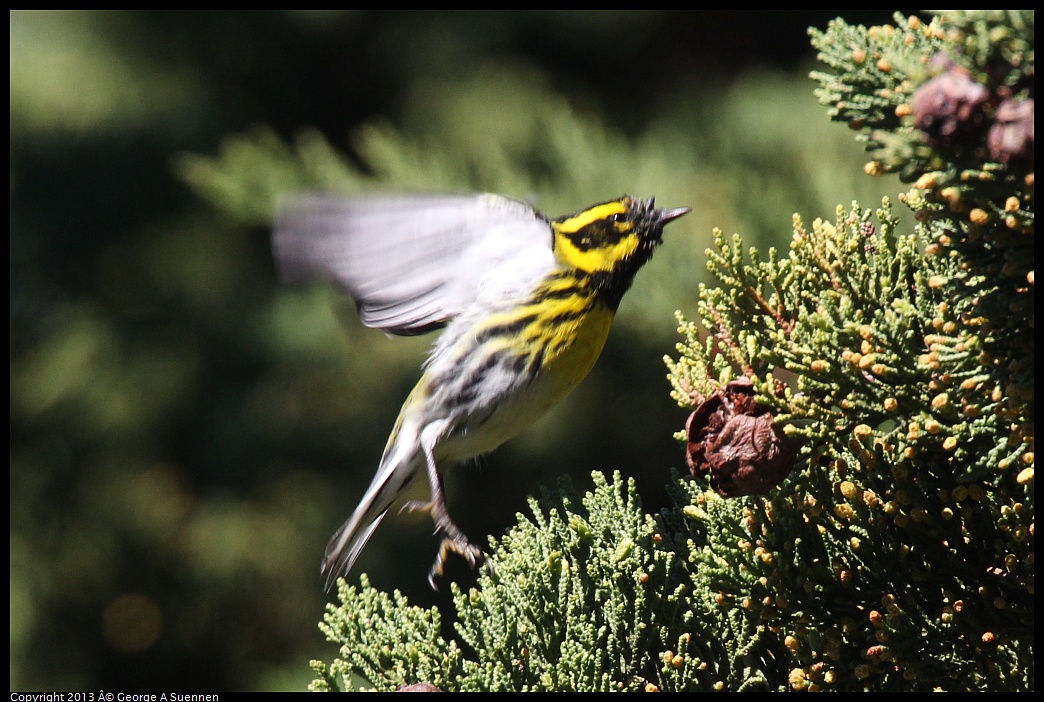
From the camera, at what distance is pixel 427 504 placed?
7.21 ft

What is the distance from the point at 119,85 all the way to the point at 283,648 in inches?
119

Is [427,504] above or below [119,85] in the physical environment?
below

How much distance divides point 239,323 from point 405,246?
3.24 metres

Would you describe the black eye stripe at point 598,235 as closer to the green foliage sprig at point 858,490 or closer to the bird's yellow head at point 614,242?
the bird's yellow head at point 614,242

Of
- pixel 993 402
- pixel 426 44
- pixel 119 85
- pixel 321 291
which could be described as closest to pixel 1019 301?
pixel 993 402

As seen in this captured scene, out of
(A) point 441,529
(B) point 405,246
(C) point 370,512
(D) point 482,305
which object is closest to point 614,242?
(D) point 482,305

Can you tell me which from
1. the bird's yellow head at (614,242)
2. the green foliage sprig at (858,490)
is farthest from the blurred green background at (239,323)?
the green foliage sprig at (858,490)

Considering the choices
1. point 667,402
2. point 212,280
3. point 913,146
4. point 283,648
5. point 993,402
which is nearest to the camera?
point 913,146

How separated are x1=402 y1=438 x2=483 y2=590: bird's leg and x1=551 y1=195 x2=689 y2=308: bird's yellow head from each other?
1.70ft

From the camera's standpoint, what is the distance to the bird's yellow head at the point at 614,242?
7.04ft

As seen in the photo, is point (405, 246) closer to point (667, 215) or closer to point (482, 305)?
point (482, 305)

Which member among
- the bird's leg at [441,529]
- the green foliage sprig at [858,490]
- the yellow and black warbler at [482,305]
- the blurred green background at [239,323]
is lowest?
the green foliage sprig at [858,490]

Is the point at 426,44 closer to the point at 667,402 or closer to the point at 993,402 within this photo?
the point at 667,402

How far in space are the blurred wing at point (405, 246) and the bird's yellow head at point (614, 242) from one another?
77 millimetres
